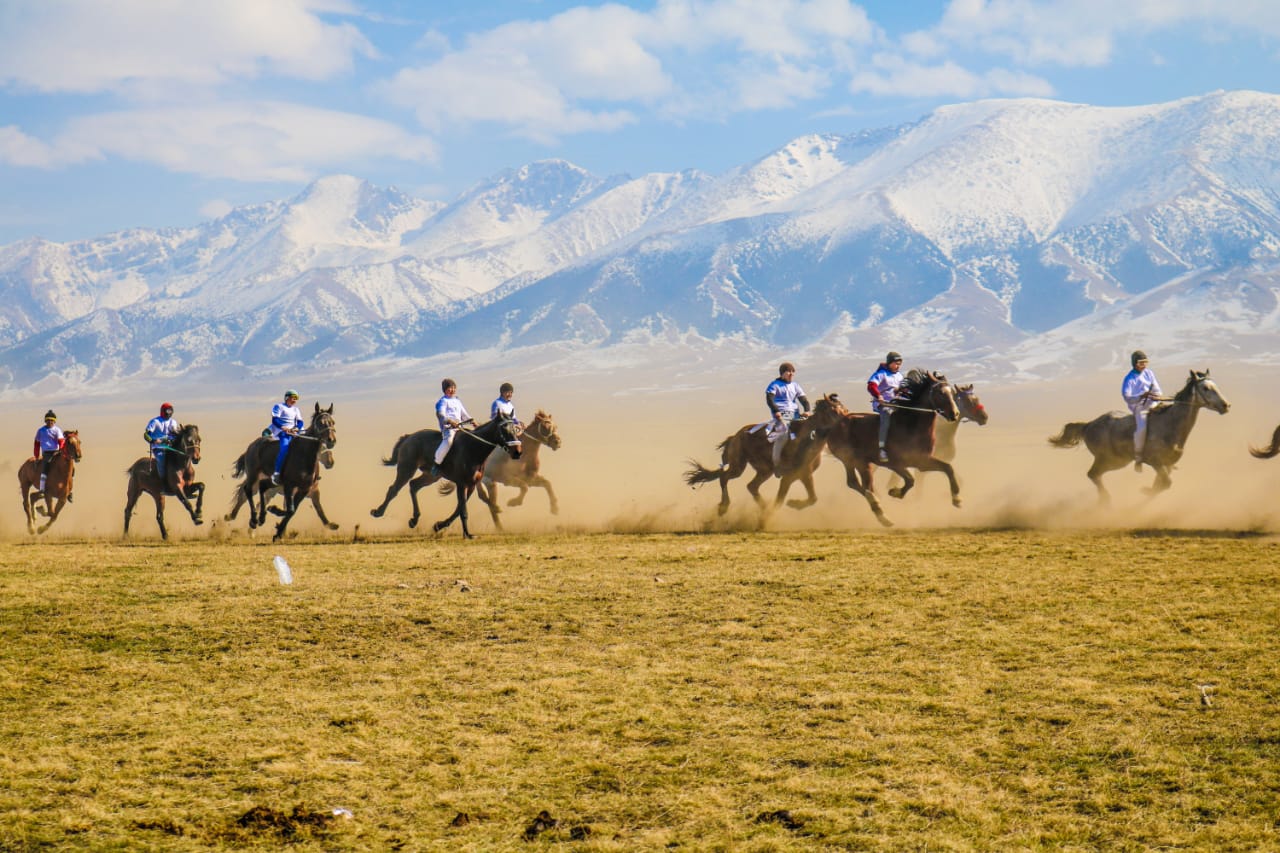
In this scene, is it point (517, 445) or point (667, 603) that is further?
point (517, 445)

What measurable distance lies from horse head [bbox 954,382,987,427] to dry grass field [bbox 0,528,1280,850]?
17.5 ft

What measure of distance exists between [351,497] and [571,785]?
34.6 metres

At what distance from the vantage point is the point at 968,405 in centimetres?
2359

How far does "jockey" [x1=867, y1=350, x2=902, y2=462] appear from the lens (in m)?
23.5

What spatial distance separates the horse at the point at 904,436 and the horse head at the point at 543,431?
235 inches

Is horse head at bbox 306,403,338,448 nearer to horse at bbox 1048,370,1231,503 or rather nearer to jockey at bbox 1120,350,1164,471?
horse at bbox 1048,370,1231,503

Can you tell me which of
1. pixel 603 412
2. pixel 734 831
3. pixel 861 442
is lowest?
pixel 734 831

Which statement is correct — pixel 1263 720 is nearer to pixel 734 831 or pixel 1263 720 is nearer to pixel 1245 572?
pixel 734 831

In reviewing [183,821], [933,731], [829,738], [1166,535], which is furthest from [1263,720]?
[1166,535]

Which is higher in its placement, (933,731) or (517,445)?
(517,445)

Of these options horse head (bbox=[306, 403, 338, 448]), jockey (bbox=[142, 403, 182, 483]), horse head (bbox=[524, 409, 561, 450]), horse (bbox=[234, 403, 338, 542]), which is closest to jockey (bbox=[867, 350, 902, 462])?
horse head (bbox=[524, 409, 561, 450])

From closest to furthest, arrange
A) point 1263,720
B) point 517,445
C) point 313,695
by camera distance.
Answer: point 1263,720
point 313,695
point 517,445

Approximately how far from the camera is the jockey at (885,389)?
76.9 ft

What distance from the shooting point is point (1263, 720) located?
968 centimetres
